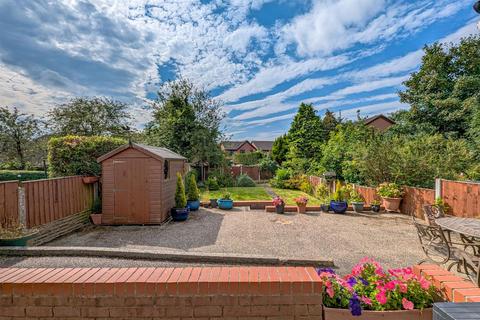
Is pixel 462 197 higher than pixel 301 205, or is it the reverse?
pixel 462 197

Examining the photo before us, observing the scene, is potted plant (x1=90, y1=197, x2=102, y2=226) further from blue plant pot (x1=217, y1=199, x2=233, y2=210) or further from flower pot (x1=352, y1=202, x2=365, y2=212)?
flower pot (x1=352, y1=202, x2=365, y2=212)

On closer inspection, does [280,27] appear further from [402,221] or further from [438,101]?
[438,101]

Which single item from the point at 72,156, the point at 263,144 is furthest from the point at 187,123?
the point at 263,144

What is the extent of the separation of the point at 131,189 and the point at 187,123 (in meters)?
9.82

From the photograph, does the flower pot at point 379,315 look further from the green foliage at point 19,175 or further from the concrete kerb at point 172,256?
the green foliage at point 19,175

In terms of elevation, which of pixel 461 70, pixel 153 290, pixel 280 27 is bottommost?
pixel 153 290

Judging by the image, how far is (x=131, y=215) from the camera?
7.27 metres

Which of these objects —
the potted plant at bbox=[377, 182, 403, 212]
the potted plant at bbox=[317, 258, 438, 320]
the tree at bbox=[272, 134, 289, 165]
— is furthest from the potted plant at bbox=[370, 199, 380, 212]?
the tree at bbox=[272, 134, 289, 165]

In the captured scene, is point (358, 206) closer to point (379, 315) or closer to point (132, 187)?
point (379, 315)

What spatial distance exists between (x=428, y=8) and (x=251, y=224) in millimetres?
8000

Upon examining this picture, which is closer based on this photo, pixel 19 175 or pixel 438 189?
pixel 438 189

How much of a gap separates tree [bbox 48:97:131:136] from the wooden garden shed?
1191 cm

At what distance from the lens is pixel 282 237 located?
6.02 meters

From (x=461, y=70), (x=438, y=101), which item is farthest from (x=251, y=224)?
(x=461, y=70)
